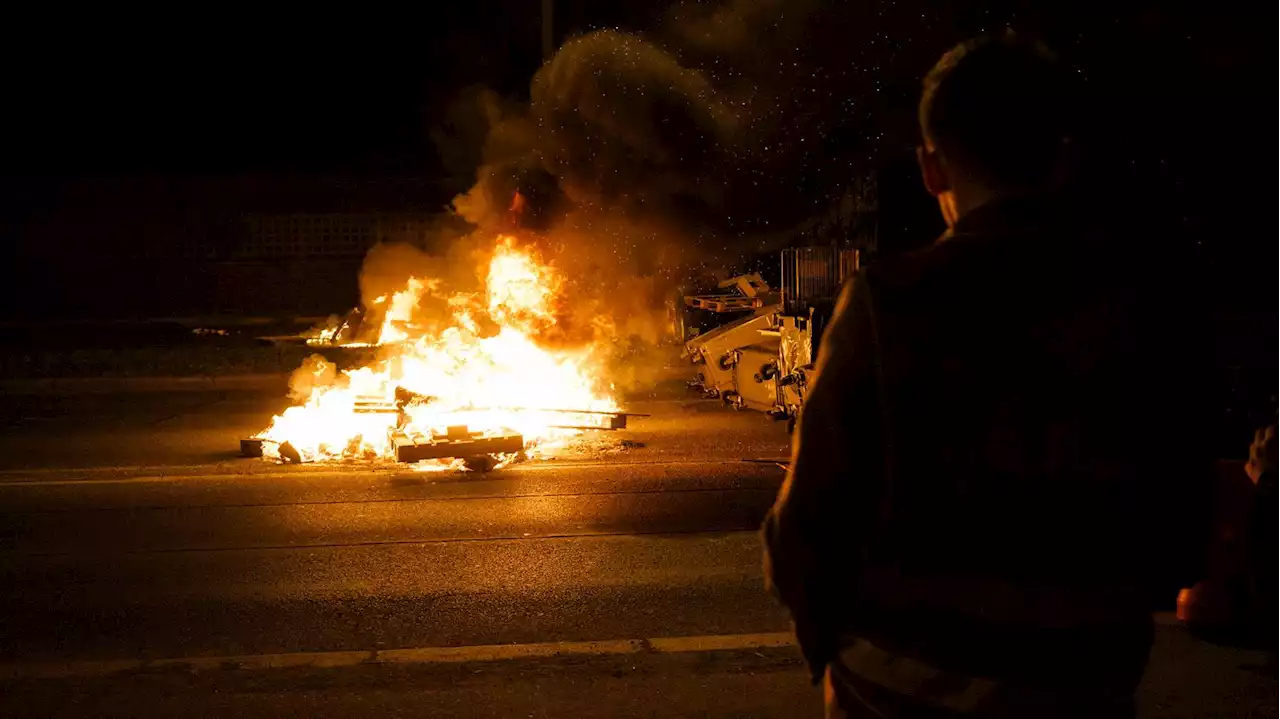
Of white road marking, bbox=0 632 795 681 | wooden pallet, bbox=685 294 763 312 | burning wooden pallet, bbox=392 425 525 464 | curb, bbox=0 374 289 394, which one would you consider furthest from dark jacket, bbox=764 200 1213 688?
curb, bbox=0 374 289 394

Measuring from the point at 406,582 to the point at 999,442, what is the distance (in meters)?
5.04

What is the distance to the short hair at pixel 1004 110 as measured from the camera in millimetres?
1864

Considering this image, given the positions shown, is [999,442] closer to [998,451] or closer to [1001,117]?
[998,451]

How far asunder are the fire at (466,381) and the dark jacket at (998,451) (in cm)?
816

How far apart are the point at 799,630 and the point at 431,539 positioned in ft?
18.6

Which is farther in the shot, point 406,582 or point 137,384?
point 137,384

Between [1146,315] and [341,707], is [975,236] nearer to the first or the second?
[1146,315]

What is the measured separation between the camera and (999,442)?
1.83 m

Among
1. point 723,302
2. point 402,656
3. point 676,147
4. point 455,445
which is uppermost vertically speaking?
point 676,147

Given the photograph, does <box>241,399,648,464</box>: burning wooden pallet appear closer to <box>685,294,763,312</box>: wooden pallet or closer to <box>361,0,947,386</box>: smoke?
<box>361,0,947,386</box>: smoke

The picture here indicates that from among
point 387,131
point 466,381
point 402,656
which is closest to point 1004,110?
point 402,656

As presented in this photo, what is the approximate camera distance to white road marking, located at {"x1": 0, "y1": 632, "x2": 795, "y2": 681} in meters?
5.16

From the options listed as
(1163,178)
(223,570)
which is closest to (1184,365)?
(223,570)

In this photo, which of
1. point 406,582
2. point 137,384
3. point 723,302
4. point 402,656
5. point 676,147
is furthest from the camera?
point 137,384
